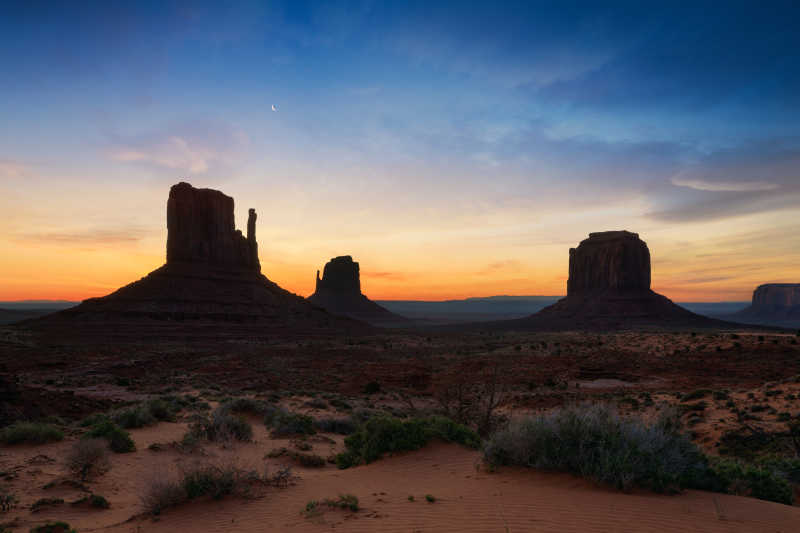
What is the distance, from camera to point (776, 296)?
6348 inches

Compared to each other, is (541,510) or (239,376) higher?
(541,510)

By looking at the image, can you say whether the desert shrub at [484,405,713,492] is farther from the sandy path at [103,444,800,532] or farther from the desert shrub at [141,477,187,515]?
the desert shrub at [141,477,187,515]

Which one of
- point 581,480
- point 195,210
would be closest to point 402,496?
point 581,480

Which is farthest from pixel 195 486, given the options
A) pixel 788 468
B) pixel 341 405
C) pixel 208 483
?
pixel 341 405

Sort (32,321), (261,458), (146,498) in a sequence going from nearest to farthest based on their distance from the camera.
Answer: (146,498) → (261,458) → (32,321)

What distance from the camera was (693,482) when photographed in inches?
235

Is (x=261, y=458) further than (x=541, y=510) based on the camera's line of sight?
Yes

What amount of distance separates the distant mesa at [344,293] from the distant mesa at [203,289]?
174 ft

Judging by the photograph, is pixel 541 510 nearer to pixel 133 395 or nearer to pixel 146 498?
pixel 146 498

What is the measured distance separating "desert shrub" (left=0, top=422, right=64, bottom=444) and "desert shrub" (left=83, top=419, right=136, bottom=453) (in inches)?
41.5

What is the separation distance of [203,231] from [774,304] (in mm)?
195580

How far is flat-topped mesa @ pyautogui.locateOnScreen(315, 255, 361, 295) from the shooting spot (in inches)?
5463

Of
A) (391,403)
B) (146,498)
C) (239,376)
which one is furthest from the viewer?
(239,376)

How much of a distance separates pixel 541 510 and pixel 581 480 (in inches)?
53.0
